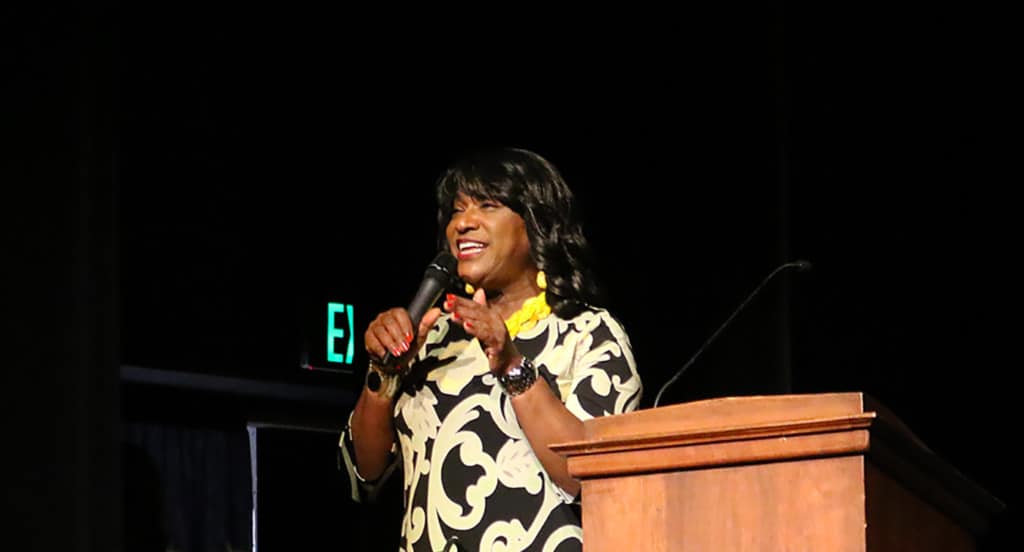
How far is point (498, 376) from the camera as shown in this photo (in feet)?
7.38

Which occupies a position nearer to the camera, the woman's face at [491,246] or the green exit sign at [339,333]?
the woman's face at [491,246]

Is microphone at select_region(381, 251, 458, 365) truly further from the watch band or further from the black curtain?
the black curtain

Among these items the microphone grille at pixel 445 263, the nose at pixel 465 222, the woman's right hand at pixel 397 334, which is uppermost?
the nose at pixel 465 222

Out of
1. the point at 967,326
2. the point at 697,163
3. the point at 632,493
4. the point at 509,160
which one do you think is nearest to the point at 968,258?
the point at 967,326

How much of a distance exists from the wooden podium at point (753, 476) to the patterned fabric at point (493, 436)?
55cm

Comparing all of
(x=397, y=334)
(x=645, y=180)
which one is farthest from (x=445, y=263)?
(x=645, y=180)

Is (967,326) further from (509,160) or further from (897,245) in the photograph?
(509,160)

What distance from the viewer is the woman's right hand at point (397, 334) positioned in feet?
7.64

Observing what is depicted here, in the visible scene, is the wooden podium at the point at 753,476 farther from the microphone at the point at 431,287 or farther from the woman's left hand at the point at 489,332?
the microphone at the point at 431,287

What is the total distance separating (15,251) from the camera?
3.05m

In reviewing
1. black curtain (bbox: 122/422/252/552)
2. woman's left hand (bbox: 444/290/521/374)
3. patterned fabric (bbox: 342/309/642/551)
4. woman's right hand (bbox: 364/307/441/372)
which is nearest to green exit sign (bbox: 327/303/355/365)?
black curtain (bbox: 122/422/252/552)

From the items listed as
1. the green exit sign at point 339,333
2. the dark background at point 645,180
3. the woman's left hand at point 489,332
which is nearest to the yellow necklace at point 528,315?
the woman's left hand at point 489,332

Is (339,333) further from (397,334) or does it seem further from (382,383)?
(397,334)

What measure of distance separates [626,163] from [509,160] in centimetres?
265
